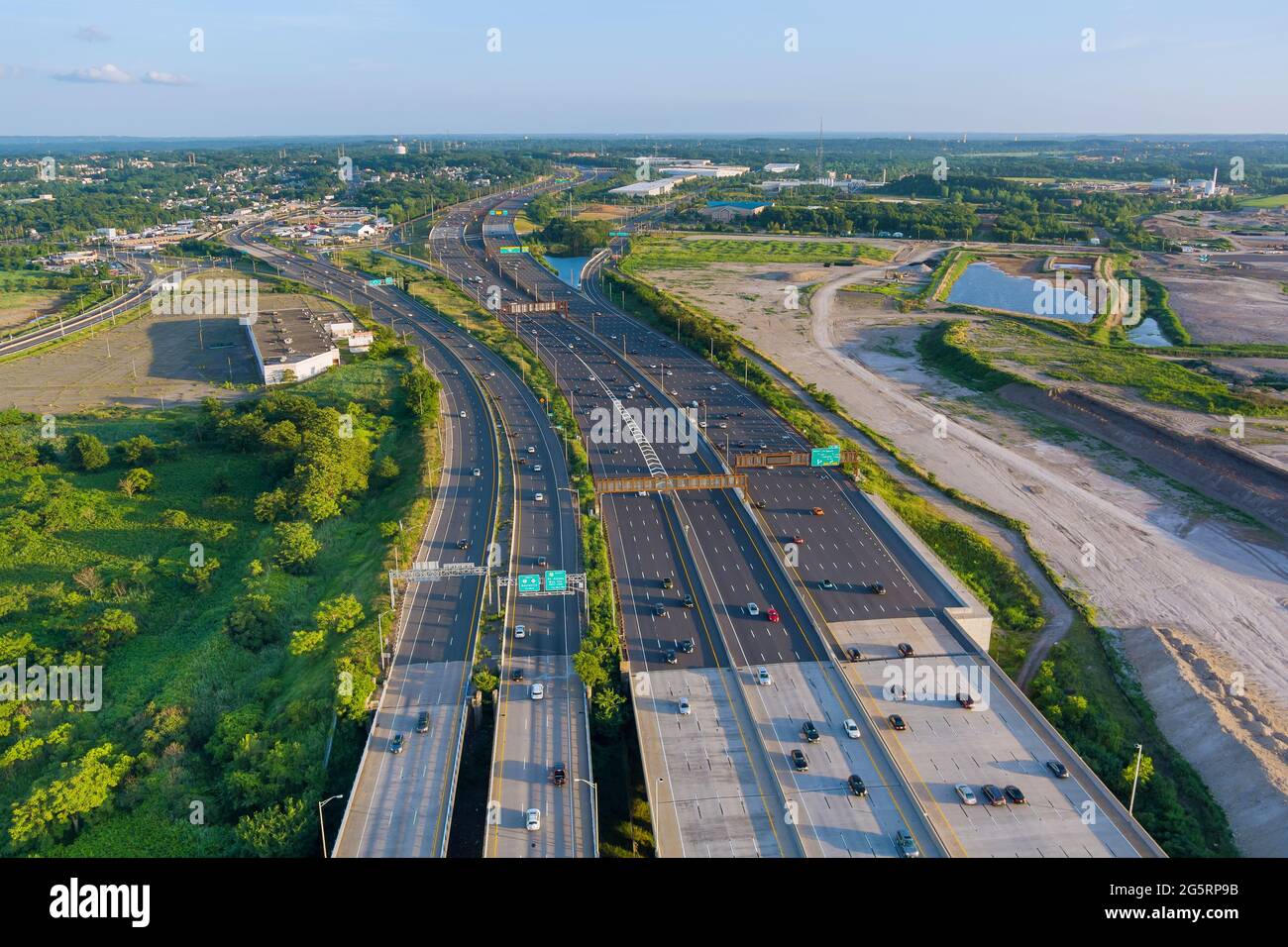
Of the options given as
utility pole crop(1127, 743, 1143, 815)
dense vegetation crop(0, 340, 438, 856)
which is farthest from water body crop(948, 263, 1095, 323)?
utility pole crop(1127, 743, 1143, 815)

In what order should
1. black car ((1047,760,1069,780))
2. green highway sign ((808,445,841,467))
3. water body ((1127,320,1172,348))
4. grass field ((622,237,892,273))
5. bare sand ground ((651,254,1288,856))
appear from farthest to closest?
1. grass field ((622,237,892,273))
2. water body ((1127,320,1172,348))
3. green highway sign ((808,445,841,467))
4. bare sand ground ((651,254,1288,856))
5. black car ((1047,760,1069,780))

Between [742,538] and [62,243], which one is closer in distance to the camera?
[742,538]

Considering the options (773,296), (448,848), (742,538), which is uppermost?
(773,296)

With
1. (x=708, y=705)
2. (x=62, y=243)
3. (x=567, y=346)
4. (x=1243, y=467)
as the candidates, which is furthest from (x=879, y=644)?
(x=62, y=243)

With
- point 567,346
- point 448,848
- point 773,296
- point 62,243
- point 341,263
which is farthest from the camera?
Answer: point 62,243

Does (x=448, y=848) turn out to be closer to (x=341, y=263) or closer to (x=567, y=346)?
(x=567, y=346)

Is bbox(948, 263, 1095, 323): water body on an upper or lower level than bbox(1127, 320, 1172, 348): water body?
upper

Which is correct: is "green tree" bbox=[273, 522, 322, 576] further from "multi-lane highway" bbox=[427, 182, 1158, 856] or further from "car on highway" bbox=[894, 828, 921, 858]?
"car on highway" bbox=[894, 828, 921, 858]

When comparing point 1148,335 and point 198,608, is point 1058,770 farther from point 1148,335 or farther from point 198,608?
point 1148,335
